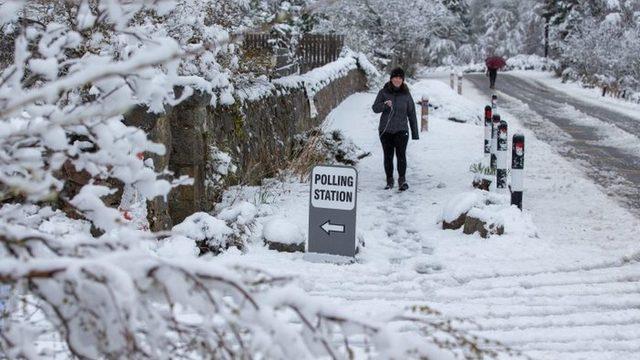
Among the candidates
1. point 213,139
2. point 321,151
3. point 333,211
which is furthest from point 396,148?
point 333,211

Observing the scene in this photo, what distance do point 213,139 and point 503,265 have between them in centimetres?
302

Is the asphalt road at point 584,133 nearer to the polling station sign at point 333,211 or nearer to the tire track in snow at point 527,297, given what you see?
the tire track in snow at point 527,297

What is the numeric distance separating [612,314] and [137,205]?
316cm

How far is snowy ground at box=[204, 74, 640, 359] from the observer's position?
478 centimetres

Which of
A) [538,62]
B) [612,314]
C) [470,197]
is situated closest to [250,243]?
[470,197]

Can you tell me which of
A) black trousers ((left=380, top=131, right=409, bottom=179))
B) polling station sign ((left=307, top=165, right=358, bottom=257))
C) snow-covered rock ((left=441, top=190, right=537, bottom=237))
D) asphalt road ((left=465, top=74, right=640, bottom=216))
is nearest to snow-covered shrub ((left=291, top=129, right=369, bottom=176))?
black trousers ((left=380, top=131, right=409, bottom=179))

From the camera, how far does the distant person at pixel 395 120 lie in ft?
31.7

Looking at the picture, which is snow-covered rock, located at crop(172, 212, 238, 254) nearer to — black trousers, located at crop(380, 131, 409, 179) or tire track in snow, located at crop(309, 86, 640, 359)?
tire track in snow, located at crop(309, 86, 640, 359)

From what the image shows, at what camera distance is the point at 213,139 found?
775cm

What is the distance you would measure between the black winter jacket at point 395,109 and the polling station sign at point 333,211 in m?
3.38

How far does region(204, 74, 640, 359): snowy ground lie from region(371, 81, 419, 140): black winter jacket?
749 mm

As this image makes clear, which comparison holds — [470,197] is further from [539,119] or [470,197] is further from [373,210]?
[539,119]

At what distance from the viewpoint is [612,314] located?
504 cm

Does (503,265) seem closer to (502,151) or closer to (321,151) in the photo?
(502,151)
